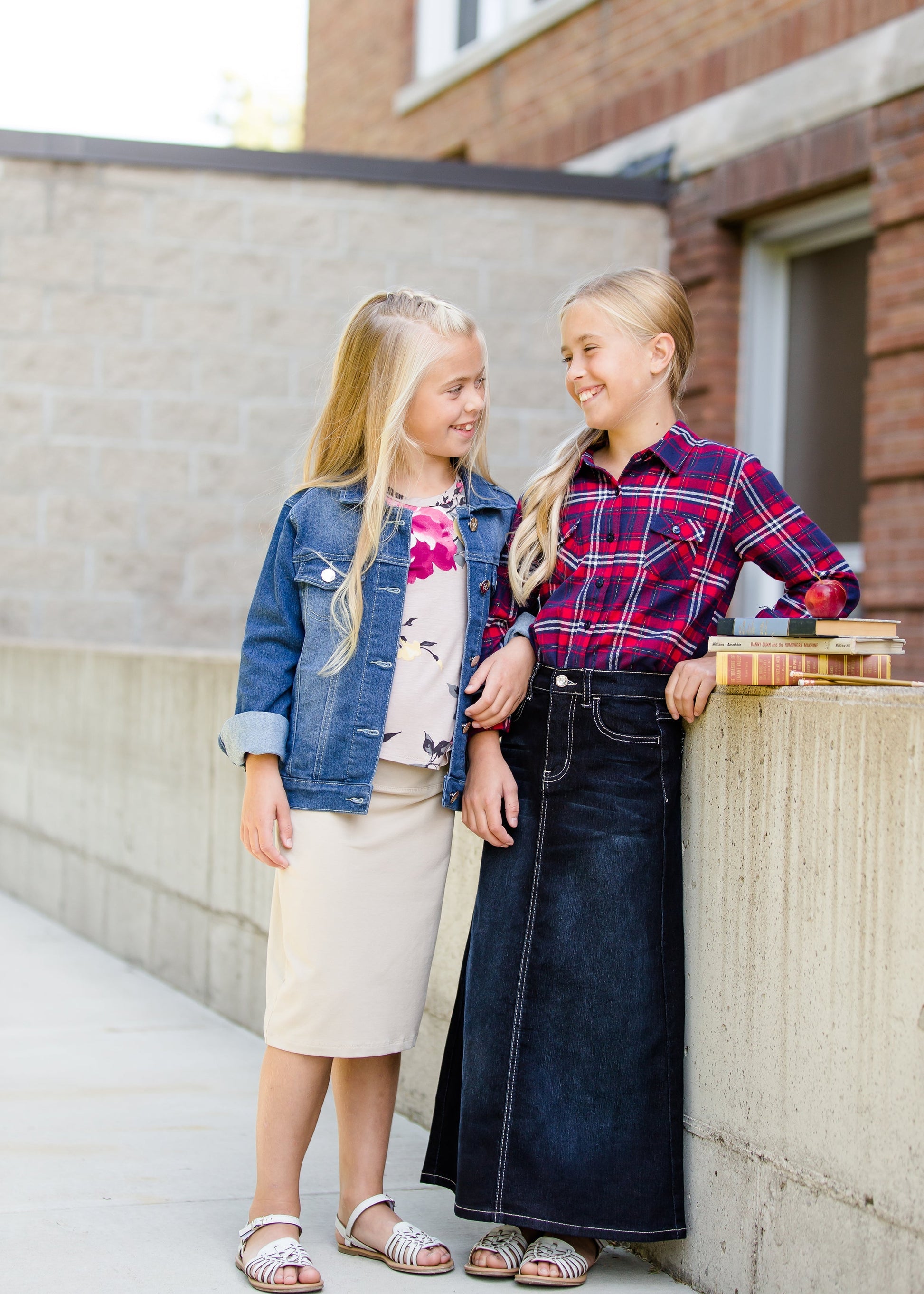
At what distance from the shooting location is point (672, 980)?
110 inches

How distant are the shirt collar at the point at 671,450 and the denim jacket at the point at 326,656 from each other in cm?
33

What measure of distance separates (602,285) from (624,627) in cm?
63

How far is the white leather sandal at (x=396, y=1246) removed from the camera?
2812mm

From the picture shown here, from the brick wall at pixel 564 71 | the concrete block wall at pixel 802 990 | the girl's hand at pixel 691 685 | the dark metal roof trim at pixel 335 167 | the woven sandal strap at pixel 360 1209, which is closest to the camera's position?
the concrete block wall at pixel 802 990

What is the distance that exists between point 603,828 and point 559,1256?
76cm

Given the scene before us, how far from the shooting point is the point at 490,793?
2.79 m

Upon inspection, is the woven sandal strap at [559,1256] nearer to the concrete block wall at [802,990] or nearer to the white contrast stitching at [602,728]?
the concrete block wall at [802,990]

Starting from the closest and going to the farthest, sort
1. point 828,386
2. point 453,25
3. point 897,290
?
point 897,290 → point 828,386 → point 453,25

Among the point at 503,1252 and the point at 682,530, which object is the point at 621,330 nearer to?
the point at 682,530

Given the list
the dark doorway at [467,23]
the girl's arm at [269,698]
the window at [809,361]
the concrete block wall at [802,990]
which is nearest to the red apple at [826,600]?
the concrete block wall at [802,990]

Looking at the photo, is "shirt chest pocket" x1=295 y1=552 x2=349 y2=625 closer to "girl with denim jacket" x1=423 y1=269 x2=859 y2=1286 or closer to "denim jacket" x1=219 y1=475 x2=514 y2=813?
"denim jacket" x1=219 y1=475 x2=514 y2=813

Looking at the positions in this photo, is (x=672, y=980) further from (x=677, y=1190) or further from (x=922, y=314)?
(x=922, y=314)

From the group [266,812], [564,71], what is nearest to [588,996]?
[266,812]

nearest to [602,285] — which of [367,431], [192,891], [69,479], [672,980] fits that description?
[367,431]
